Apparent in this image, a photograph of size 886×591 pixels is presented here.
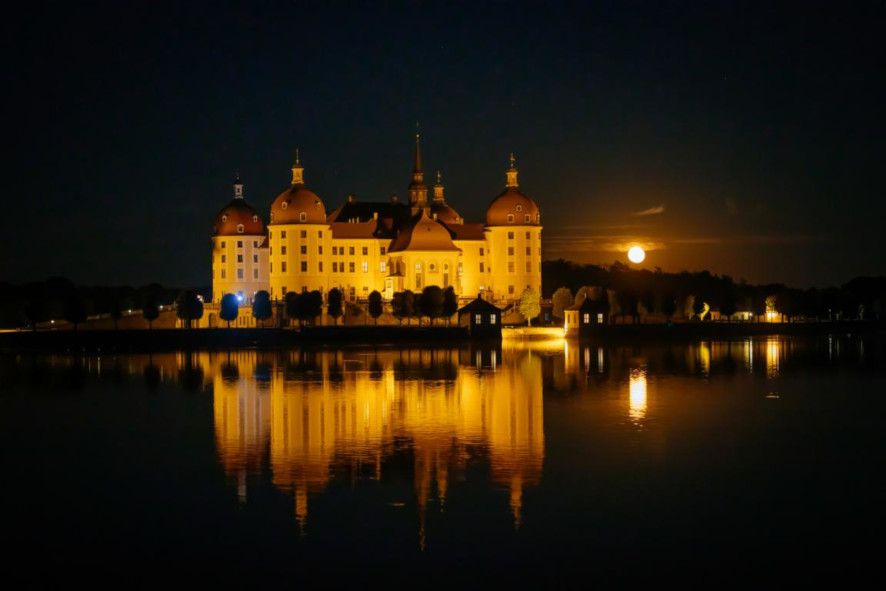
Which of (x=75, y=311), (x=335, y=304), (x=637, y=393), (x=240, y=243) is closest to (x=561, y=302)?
(x=335, y=304)

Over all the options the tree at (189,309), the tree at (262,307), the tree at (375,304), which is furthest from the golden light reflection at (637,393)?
the tree at (262,307)

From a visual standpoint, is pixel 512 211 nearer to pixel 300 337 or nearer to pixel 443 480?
pixel 300 337

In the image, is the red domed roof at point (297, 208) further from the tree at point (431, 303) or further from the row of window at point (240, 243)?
the tree at point (431, 303)

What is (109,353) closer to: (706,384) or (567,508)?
(706,384)

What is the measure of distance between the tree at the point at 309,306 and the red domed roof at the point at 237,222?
10741 mm

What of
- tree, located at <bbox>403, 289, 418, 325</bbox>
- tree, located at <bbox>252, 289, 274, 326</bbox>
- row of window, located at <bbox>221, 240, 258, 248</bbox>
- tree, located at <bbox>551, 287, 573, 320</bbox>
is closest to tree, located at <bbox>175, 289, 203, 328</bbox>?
tree, located at <bbox>252, 289, 274, 326</bbox>

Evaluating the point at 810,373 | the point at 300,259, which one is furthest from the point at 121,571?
the point at 300,259

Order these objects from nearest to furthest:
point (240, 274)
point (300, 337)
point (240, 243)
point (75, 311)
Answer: point (300, 337) < point (75, 311) < point (240, 274) < point (240, 243)

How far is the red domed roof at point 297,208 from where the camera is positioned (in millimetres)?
73875

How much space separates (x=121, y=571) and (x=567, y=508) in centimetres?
581

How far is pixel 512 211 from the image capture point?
254 ft

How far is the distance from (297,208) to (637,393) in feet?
143

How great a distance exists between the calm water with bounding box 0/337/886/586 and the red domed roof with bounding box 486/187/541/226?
40820 millimetres

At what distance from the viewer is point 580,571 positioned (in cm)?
1459
